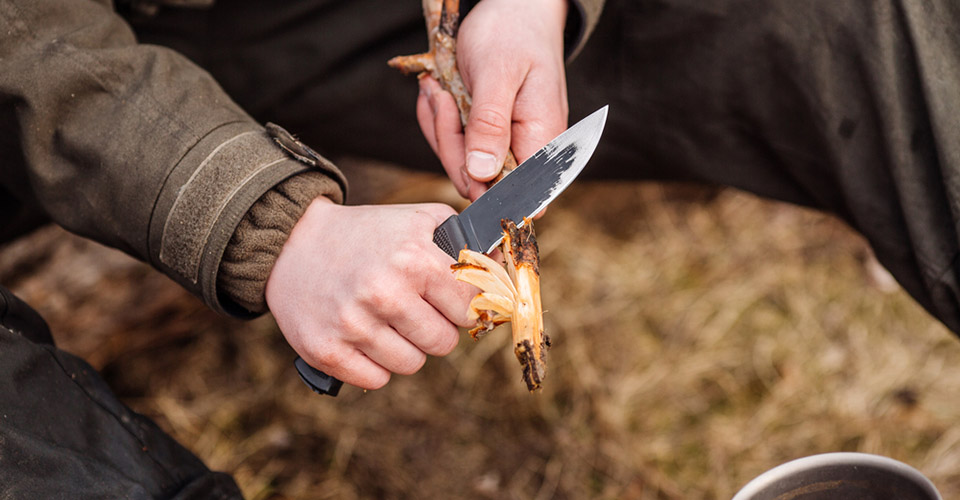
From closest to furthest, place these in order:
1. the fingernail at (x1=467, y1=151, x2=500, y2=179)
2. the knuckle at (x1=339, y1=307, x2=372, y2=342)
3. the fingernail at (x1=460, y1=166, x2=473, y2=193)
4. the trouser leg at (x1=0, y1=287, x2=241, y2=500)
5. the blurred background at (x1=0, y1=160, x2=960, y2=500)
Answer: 1. the trouser leg at (x1=0, y1=287, x2=241, y2=500)
2. the knuckle at (x1=339, y1=307, x2=372, y2=342)
3. the fingernail at (x1=467, y1=151, x2=500, y2=179)
4. the fingernail at (x1=460, y1=166, x2=473, y2=193)
5. the blurred background at (x1=0, y1=160, x2=960, y2=500)

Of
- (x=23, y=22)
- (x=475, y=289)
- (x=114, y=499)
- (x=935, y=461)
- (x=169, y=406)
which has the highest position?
(x=23, y=22)

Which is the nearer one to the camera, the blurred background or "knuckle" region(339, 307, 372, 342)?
"knuckle" region(339, 307, 372, 342)

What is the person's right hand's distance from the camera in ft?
4.19

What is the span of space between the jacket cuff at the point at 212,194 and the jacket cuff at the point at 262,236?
0.02 meters

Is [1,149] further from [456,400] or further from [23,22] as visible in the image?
[456,400]

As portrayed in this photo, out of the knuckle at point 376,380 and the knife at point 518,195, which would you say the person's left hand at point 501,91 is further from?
the knuckle at point 376,380

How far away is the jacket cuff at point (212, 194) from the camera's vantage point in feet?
4.27

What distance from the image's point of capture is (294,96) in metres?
1.94

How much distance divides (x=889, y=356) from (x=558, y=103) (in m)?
1.77

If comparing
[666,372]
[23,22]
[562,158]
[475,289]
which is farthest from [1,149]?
[666,372]

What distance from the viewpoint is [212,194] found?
4.28ft

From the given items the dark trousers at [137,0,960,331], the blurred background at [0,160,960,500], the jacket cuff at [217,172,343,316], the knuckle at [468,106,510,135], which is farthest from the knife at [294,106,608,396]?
the blurred background at [0,160,960,500]

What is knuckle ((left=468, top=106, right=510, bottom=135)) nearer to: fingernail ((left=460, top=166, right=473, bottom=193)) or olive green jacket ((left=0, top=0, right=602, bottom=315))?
fingernail ((left=460, top=166, right=473, bottom=193))

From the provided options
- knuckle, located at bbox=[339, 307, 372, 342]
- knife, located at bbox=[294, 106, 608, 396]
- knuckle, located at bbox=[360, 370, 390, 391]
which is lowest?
knuckle, located at bbox=[360, 370, 390, 391]
